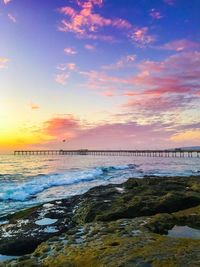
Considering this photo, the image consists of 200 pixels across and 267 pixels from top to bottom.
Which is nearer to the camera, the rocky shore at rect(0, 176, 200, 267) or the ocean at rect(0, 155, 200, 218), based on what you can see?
the rocky shore at rect(0, 176, 200, 267)

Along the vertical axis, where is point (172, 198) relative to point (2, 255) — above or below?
above

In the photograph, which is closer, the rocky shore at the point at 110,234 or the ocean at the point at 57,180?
the rocky shore at the point at 110,234

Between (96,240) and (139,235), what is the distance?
1.03 m

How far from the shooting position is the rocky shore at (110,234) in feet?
20.8

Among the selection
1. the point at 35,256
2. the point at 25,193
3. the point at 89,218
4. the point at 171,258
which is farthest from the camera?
the point at 25,193

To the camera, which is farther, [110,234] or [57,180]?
[57,180]

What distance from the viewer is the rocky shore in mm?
6348

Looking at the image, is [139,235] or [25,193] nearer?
[139,235]

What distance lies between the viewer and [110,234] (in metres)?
8.12

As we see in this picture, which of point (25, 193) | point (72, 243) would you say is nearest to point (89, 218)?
point (72, 243)

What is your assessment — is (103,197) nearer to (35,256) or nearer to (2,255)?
(2,255)

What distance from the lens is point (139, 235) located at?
7781mm

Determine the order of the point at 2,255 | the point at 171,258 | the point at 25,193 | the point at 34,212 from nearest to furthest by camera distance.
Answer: the point at 171,258 < the point at 2,255 < the point at 34,212 < the point at 25,193

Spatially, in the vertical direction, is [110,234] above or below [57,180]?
above
